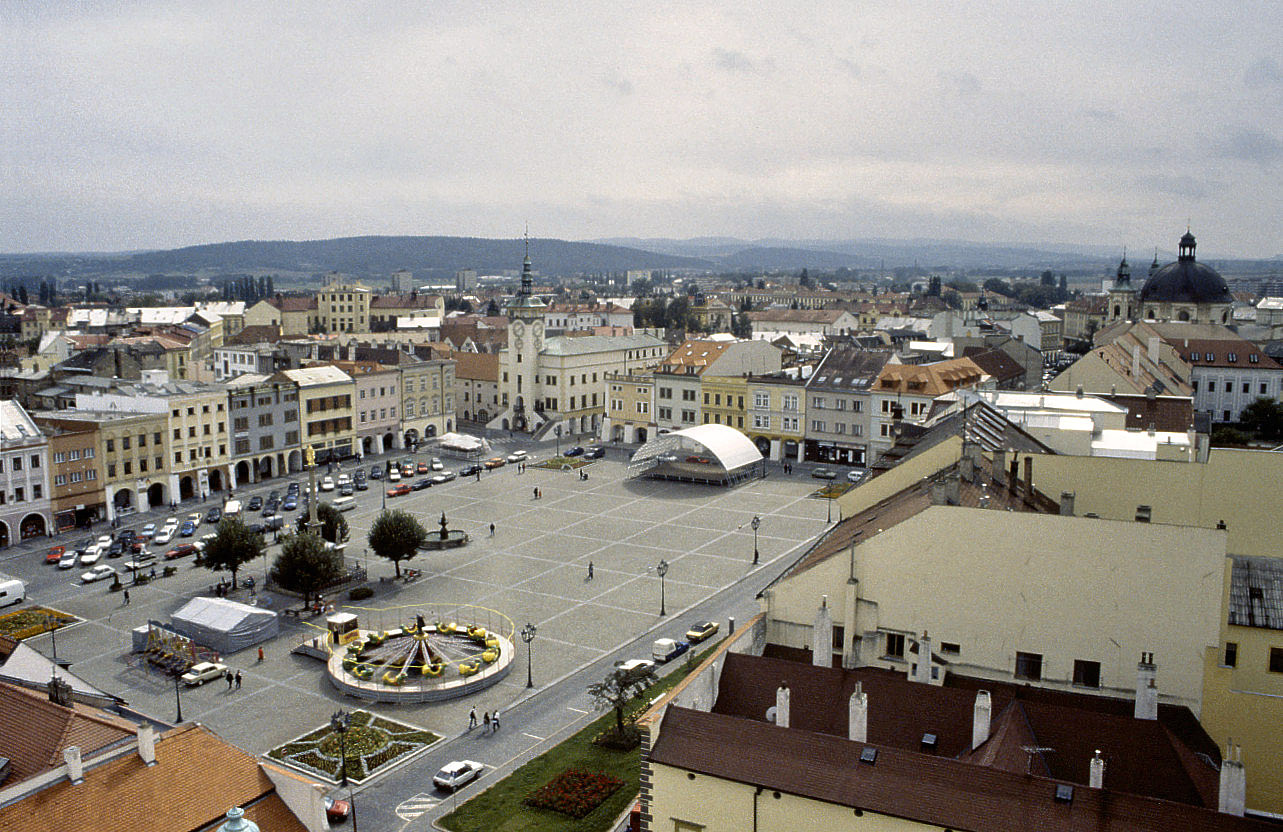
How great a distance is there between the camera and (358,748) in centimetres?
3266

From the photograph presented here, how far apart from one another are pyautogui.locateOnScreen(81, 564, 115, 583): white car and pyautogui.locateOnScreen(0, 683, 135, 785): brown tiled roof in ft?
104

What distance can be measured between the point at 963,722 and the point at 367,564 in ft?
126

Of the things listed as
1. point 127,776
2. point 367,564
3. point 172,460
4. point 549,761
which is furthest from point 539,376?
point 127,776

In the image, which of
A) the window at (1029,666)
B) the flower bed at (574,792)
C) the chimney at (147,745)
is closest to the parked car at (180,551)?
the flower bed at (574,792)

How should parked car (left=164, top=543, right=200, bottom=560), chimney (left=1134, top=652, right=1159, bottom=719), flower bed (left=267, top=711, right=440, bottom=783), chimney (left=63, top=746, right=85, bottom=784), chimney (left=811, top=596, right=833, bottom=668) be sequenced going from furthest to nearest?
parked car (left=164, top=543, right=200, bottom=560), flower bed (left=267, top=711, right=440, bottom=783), chimney (left=811, top=596, right=833, bottom=668), chimney (left=1134, top=652, right=1159, bottom=719), chimney (left=63, top=746, right=85, bottom=784)

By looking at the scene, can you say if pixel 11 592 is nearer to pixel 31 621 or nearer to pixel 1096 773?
pixel 31 621

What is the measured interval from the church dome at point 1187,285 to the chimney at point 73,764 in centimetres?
11707

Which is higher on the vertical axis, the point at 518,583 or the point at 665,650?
the point at 665,650

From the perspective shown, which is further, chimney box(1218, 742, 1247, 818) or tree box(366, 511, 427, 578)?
tree box(366, 511, 427, 578)

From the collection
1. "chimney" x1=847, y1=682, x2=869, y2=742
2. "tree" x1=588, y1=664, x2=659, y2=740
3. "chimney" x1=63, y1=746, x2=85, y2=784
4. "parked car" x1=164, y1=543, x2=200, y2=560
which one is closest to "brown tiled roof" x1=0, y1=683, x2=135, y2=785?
"chimney" x1=63, y1=746, x2=85, y2=784

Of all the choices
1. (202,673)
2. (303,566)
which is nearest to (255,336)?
(303,566)

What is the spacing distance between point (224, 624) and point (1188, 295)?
108 m

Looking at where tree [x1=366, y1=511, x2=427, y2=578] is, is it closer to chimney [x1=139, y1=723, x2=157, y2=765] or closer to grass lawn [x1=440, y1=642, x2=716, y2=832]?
grass lawn [x1=440, y1=642, x2=716, y2=832]

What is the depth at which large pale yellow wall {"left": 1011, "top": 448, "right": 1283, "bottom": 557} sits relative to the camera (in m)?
29.6
